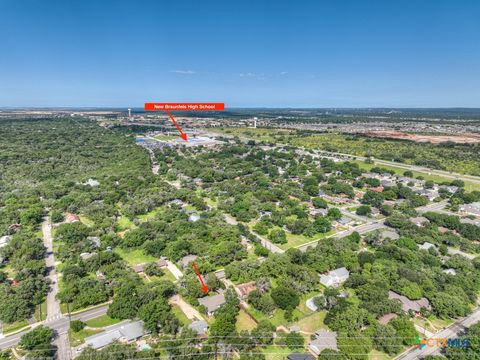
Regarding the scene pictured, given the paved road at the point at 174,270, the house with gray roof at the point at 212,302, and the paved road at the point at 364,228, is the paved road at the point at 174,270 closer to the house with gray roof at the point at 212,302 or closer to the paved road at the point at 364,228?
the house with gray roof at the point at 212,302

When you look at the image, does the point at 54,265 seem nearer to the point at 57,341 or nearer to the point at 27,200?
the point at 57,341

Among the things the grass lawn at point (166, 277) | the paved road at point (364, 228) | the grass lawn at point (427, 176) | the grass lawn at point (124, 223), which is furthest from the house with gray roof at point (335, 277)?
the grass lawn at point (427, 176)

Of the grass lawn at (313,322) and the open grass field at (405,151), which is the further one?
the open grass field at (405,151)

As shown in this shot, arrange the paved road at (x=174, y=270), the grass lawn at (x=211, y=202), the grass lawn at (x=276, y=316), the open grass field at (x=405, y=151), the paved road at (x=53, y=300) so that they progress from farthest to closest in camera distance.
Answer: the open grass field at (x=405, y=151) → the grass lawn at (x=211, y=202) → the paved road at (x=174, y=270) → the grass lawn at (x=276, y=316) → the paved road at (x=53, y=300)

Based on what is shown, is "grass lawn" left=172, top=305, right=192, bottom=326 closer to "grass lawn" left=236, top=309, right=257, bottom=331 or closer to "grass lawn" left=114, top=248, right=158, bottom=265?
"grass lawn" left=236, top=309, right=257, bottom=331

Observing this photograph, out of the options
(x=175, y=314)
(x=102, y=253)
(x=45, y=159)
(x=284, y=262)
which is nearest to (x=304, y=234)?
(x=284, y=262)

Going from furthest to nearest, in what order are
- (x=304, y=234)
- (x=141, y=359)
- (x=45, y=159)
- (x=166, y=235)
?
(x=45, y=159) → (x=304, y=234) → (x=166, y=235) → (x=141, y=359)

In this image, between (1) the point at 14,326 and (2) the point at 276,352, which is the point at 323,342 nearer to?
(2) the point at 276,352
